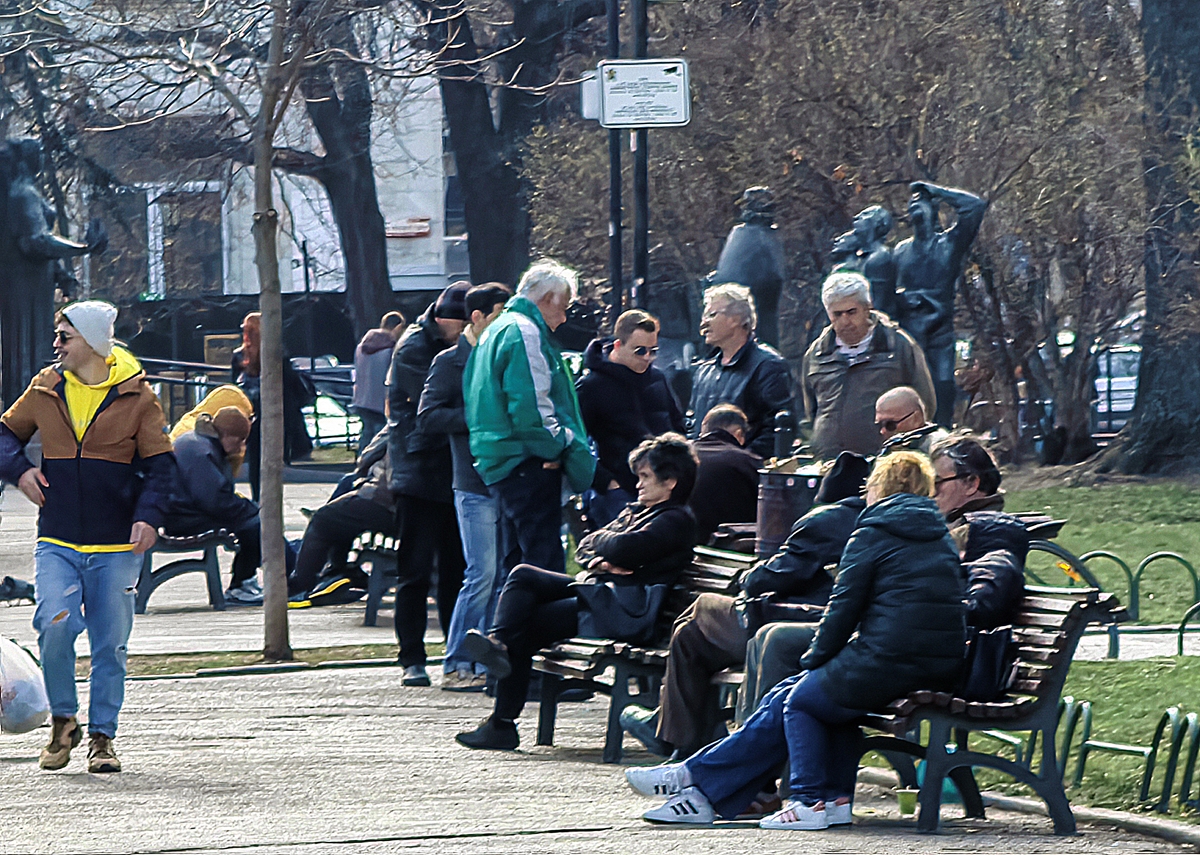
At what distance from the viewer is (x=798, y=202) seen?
23.5 meters

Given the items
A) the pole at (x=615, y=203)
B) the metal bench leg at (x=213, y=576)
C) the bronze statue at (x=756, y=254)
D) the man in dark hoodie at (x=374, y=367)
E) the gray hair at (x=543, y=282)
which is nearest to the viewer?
the gray hair at (x=543, y=282)

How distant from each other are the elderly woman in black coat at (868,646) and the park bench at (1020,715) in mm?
92

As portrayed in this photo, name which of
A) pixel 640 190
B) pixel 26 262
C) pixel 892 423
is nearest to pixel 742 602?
pixel 892 423

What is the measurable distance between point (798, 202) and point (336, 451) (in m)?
9.80

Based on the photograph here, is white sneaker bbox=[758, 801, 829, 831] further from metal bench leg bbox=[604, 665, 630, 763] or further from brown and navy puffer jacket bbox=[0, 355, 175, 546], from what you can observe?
brown and navy puffer jacket bbox=[0, 355, 175, 546]

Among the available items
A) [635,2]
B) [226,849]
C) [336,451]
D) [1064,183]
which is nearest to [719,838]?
[226,849]

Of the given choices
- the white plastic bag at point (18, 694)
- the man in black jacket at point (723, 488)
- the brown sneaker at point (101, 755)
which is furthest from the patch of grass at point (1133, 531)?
the white plastic bag at point (18, 694)

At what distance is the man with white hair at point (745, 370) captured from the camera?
984 centimetres

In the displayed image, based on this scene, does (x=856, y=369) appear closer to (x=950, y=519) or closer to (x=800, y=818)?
(x=950, y=519)

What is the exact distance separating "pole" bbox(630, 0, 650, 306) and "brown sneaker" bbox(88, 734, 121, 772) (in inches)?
282

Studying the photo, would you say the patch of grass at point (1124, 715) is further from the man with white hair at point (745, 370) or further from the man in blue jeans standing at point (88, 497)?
the man in blue jeans standing at point (88, 497)

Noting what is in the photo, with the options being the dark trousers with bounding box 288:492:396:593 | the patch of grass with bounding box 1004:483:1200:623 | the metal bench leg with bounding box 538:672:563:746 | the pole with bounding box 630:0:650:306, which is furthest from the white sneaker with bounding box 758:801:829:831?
the pole with bounding box 630:0:650:306

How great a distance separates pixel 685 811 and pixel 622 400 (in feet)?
12.4

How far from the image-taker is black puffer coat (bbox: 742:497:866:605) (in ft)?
23.7
